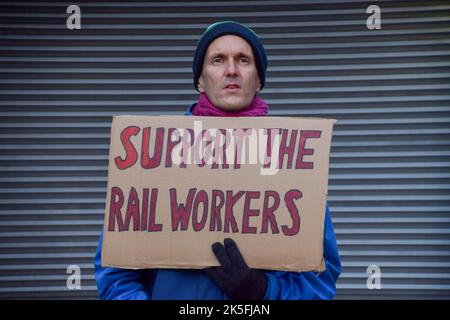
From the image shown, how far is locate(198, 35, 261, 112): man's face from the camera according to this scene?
228 centimetres

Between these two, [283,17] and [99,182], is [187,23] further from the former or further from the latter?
[99,182]

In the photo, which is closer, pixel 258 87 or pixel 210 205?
pixel 210 205

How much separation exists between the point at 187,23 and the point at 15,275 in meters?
2.70

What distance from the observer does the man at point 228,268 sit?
2115mm

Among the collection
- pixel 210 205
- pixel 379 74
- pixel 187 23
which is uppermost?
pixel 187 23

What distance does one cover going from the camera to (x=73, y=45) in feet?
17.6

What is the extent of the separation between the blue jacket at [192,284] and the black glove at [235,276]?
63 millimetres

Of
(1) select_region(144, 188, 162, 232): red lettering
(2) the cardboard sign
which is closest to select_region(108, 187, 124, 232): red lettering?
(2) the cardboard sign

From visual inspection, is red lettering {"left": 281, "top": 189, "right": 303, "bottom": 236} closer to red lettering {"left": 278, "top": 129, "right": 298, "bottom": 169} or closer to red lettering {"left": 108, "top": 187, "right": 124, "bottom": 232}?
red lettering {"left": 278, "top": 129, "right": 298, "bottom": 169}

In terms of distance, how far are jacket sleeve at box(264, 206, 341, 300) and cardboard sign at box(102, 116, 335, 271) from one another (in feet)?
0.31

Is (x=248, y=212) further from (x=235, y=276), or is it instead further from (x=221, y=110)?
(x=221, y=110)

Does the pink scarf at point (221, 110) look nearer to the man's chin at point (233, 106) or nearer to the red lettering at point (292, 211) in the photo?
the man's chin at point (233, 106)

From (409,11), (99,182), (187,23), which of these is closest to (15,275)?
(99,182)

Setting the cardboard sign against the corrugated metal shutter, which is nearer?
the cardboard sign
